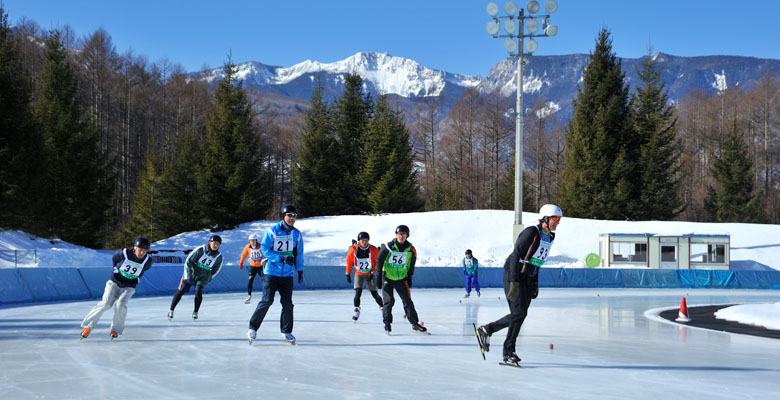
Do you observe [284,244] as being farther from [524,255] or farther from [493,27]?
[493,27]

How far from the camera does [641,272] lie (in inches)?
1387

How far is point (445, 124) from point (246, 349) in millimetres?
71260

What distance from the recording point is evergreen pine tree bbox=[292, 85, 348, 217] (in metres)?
60.9

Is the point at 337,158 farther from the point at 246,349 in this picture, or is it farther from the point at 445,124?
the point at 246,349

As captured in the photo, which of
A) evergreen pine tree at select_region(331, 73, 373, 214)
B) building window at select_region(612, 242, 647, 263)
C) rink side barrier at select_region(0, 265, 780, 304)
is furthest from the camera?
evergreen pine tree at select_region(331, 73, 373, 214)

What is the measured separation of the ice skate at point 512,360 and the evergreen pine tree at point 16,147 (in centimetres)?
3766

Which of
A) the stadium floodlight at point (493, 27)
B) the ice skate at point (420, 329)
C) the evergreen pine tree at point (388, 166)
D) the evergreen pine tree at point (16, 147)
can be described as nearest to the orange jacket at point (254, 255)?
the ice skate at point (420, 329)

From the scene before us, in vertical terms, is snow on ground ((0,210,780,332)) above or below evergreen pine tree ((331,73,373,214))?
below

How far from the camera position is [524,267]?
333 inches

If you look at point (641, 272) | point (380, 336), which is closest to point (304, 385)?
point (380, 336)

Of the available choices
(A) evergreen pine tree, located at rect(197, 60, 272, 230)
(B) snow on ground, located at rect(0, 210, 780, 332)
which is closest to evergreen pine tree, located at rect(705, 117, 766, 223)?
(B) snow on ground, located at rect(0, 210, 780, 332)

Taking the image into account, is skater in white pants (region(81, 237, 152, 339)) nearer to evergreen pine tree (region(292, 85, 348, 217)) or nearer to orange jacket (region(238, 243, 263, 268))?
orange jacket (region(238, 243, 263, 268))

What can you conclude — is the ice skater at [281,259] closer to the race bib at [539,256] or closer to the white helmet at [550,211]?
the race bib at [539,256]

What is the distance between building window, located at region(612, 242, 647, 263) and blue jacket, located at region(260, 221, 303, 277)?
3328 cm
